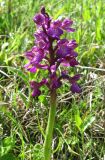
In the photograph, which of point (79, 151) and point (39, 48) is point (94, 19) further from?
point (39, 48)

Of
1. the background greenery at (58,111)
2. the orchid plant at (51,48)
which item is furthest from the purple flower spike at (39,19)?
the background greenery at (58,111)

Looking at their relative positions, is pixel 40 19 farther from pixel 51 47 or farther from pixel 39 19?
pixel 51 47

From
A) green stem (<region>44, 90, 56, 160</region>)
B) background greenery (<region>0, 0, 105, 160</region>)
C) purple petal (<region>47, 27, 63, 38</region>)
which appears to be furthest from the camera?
background greenery (<region>0, 0, 105, 160</region>)

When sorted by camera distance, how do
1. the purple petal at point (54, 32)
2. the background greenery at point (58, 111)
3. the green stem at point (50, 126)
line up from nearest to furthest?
the purple petal at point (54, 32)
the green stem at point (50, 126)
the background greenery at point (58, 111)

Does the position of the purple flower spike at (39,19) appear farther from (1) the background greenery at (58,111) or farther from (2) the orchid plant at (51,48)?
(1) the background greenery at (58,111)

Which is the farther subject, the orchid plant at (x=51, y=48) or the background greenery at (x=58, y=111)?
the background greenery at (x=58, y=111)

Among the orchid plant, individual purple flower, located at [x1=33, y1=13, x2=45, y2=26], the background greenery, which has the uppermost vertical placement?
individual purple flower, located at [x1=33, y1=13, x2=45, y2=26]

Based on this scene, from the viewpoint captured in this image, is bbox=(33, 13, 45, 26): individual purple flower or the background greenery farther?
the background greenery

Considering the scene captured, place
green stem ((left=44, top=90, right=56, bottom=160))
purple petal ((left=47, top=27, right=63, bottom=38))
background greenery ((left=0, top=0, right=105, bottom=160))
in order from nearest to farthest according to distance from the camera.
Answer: purple petal ((left=47, top=27, right=63, bottom=38)) → green stem ((left=44, top=90, right=56, bottom=160)) → background greenery ((left=0, top=0, right=105, bottom=160))

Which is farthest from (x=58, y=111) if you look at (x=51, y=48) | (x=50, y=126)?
(x=51, y=48)

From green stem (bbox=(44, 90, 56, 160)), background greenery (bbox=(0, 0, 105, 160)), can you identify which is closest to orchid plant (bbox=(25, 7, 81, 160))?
green stem (bbox=(44, 90, 56, 160))

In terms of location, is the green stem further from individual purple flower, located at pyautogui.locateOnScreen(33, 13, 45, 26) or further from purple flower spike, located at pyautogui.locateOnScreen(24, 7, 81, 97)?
individual purple flower, located at pyautogui.locateOnScreen(33, 13, 45, 26)

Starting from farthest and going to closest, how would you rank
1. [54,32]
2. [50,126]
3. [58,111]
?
[58,111] → [50,126] → [54,32]
